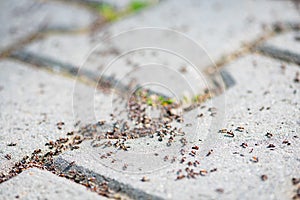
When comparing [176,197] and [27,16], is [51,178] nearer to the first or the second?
[176,197]

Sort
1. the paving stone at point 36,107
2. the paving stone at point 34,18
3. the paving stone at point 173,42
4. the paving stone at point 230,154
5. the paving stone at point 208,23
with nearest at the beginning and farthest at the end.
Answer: the paving stone at point 230,154 → the paving stone at point 36,107 → the paving stone at point 173,42 → the paving stone at point 208,23 → the paving stone at point 34,18

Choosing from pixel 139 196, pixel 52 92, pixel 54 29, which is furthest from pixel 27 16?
pixel 139 196

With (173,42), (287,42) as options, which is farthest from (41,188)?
(287,42)

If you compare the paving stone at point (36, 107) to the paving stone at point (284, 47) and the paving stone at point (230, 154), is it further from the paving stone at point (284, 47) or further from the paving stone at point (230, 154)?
the paving stone at point (284, 47)

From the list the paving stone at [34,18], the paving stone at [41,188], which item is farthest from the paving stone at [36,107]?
the paving stone at [34,18]

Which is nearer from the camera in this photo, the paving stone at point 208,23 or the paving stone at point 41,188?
the paving stone at point 41,188

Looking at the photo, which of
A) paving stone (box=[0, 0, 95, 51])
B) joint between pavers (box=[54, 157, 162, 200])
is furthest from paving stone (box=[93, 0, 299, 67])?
joint between pavers (box=[54, 157, 162, 200])

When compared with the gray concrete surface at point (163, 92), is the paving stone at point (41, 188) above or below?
below

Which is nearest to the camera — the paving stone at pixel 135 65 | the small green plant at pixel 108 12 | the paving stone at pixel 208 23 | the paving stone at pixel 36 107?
the paving stone at pixel 36 107

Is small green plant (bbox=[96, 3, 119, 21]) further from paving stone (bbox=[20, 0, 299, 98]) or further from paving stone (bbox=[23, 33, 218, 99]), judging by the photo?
paving stone (bbox=[23, 33, 218, 99])

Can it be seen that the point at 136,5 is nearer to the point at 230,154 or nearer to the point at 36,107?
the point at 36,107
